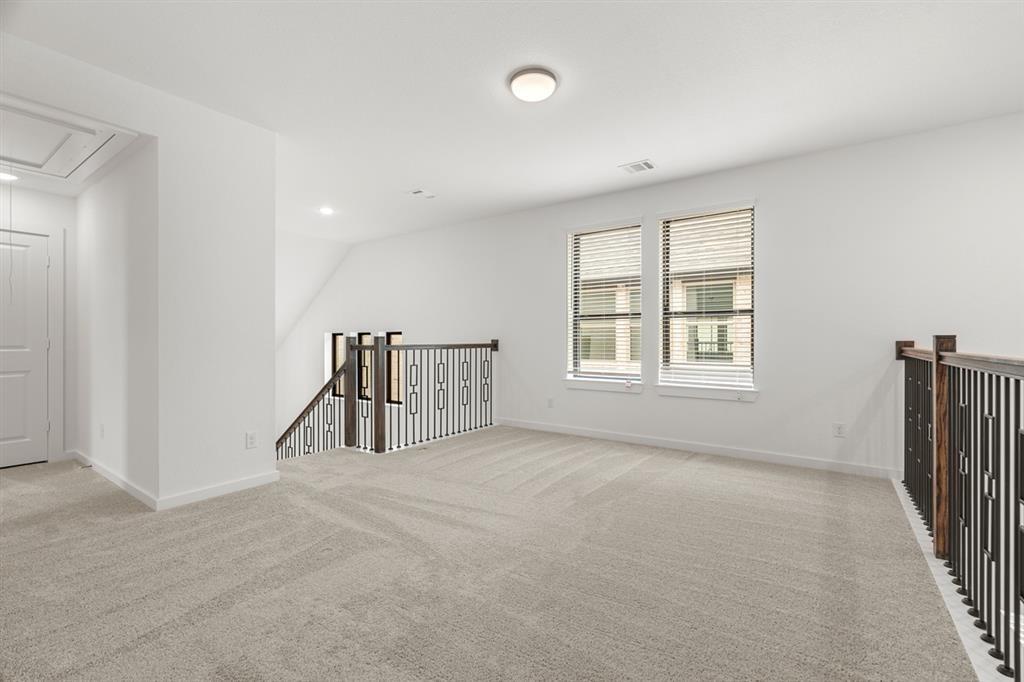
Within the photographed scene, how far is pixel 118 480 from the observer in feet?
11.4

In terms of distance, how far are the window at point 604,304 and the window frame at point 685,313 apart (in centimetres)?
25

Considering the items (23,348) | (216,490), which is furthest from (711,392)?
(23,348)

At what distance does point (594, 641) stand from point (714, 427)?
323 cm

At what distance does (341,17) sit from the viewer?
2336 millimetres

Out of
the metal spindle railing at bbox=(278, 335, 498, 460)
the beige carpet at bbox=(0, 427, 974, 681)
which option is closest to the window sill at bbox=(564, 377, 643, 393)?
the metal spindle railing at bbox=(278, 335, 498, 460)

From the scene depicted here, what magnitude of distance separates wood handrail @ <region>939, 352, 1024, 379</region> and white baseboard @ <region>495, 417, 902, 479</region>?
6.59ft

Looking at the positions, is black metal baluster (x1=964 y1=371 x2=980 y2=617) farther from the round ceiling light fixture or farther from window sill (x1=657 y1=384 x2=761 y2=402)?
the round ceiling light fixture

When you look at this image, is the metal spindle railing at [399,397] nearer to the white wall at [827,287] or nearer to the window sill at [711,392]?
the white wall at [827,287]

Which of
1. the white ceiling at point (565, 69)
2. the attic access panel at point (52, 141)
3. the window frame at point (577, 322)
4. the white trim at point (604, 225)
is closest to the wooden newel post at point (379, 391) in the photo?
the white ceiling at point (565, 69)

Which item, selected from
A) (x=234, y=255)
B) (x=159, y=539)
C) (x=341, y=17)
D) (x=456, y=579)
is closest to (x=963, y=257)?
(x=456, y=579)

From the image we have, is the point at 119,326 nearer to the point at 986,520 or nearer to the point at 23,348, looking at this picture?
the point at 23,348

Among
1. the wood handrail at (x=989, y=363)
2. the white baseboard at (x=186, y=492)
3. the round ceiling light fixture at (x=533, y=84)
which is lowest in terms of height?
the white baseboard at (x=186, y=492)

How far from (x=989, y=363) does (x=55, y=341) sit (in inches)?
247

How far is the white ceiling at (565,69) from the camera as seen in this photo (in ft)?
7.58
